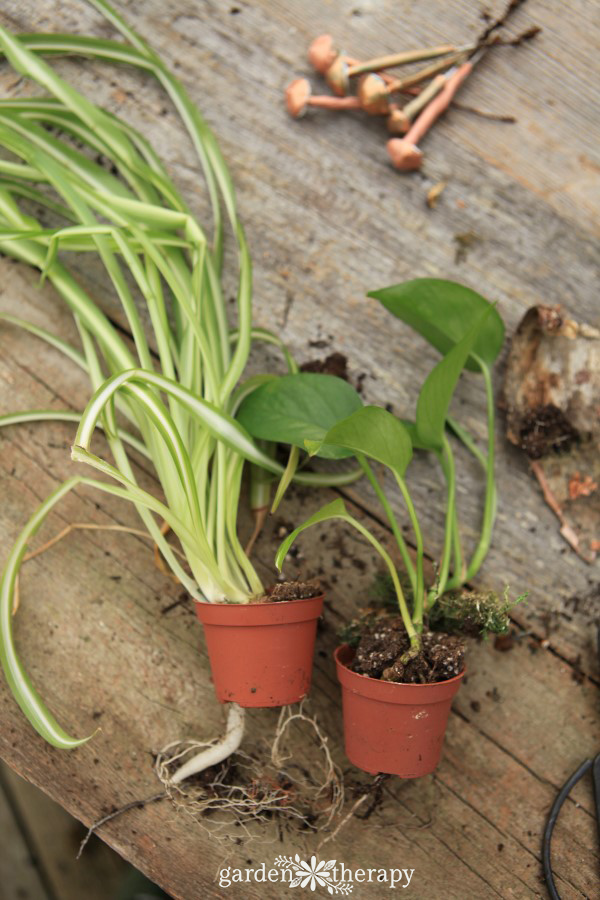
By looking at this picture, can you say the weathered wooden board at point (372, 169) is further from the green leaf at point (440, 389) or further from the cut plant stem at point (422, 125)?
the green leaf at point (440, 389)

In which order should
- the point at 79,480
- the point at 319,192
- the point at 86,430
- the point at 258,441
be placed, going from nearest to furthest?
the point at 86,430 → the point at 79,480 → the point at 258,441 → the point at 319,192

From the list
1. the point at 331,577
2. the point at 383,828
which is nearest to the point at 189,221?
the point at 331,577

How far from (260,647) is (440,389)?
1.31ft

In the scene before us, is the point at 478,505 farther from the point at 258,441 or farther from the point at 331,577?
the point at 258,441

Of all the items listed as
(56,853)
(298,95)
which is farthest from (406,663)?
(56,853)

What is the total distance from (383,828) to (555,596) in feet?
1.40

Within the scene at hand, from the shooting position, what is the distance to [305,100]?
3.88 ft

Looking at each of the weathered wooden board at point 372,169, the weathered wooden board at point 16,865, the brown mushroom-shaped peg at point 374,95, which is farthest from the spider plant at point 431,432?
the weathered wooden board at point 16,865

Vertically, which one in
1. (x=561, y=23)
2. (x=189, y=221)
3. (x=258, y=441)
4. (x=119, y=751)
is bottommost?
(x=119, y=751)

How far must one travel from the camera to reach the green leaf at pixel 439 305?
102cm

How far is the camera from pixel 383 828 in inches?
42.7

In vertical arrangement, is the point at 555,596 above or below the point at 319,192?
below

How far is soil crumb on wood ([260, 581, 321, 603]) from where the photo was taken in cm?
96

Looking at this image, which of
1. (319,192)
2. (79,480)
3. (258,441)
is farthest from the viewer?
(319,192)
